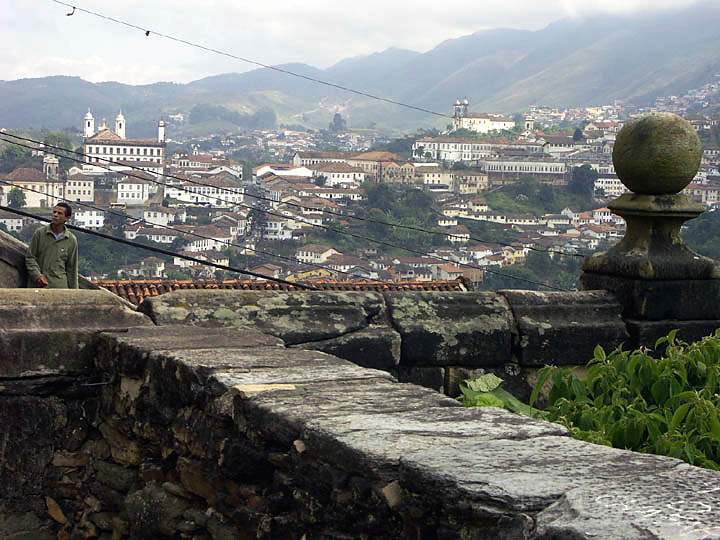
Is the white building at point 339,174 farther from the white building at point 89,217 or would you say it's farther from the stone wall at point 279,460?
the stone wall at point 279,460

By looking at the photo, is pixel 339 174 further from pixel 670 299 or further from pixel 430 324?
pixel 430 324

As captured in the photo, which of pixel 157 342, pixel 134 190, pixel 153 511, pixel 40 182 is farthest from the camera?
pixel 134 190

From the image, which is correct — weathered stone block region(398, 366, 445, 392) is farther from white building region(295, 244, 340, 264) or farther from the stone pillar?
white building region(295, 244, 340, 264)

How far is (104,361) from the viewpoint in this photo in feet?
11.2

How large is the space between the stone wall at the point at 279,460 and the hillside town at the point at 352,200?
1267 inches

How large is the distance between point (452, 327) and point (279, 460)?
1862mm

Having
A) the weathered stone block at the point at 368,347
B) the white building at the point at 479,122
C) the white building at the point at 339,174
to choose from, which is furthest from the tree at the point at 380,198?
the weathered stone block at the point at 368,347

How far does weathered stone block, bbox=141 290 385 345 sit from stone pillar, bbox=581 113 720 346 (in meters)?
1.04

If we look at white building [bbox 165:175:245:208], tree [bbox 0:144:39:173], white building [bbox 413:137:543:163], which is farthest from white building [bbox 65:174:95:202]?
white building [bbox 413:137:543:163]

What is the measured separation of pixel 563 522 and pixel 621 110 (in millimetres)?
198436

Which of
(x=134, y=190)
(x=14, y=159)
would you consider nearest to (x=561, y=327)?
(x=14, y=159)

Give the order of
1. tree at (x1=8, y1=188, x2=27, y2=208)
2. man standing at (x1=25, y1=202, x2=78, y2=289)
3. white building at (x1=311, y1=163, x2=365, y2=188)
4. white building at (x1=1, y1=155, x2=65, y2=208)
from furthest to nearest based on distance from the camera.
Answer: white building at (x1=311, y1=163, x2=365, y2=188) < white building at (x1=1, y1=155, x2=65, y2=208) < tree at (x1=8, y1=188, x2=27, y2=208) < man standing at (x1=25, y1=202, x2=78, y2=289)

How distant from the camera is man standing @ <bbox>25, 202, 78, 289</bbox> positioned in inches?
191

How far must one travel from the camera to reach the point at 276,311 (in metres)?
3.90
